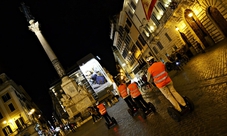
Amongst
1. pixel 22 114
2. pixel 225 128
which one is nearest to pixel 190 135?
pixel 225 128

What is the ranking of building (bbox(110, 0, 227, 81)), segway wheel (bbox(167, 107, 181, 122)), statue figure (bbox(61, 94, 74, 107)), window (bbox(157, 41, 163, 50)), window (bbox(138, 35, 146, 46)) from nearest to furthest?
segway wheel (bbox(167, 107, 181, 122)), building (bbox(110, 0, 227, 81)), statue figure (bbox(61, 94, 74, 107)), window (bbox(157, 41, 163, 50)), window (bbox(138, 35, 146, 46))

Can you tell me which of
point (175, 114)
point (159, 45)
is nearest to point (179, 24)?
point (159, 45)

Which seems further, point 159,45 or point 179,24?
point 159,45

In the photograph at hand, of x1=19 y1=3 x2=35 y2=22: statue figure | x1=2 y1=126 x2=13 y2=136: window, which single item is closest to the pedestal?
x1=19 y1=3 x2=35 y2=22: statue figure

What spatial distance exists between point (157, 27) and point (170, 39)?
9.72 feet

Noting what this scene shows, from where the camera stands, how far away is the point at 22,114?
160ft

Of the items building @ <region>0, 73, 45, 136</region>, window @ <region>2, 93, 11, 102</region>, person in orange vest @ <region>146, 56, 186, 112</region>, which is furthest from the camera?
window @ <region>2, 93, 11, 102</region>

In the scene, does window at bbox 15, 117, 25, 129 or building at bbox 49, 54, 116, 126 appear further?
window at bbox 15, 117, 25, 129

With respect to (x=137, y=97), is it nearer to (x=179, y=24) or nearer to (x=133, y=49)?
(x=179, y=24)

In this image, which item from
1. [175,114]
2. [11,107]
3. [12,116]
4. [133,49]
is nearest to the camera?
[175,114]

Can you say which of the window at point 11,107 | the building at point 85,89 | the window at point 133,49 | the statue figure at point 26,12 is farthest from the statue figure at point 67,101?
the window at point 11,107

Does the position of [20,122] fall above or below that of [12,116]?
below

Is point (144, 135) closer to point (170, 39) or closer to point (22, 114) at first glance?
point (170, 39)

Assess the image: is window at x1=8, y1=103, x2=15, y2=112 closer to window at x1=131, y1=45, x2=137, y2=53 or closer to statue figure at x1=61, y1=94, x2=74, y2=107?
statue figure at x1=61, y1=94, x2=74, y2=107
